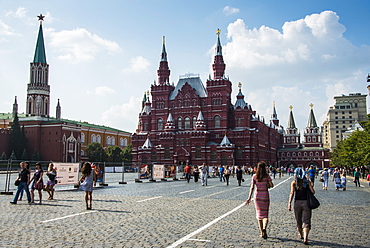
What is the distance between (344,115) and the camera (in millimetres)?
150125

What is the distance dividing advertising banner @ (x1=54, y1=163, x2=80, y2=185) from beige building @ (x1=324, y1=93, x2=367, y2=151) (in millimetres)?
140004

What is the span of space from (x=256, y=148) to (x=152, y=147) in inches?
883

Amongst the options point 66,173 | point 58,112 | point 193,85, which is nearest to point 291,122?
point 193,85

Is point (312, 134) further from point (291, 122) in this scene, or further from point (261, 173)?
point (261, 173)

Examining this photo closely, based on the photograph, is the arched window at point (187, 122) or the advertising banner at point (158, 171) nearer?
the advertising banner at point (158, 171)

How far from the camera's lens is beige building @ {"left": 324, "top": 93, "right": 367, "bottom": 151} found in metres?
149

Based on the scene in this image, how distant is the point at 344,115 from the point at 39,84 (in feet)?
373

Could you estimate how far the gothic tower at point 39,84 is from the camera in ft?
318

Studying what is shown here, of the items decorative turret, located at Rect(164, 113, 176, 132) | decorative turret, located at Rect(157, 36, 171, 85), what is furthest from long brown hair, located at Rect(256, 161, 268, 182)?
decorative turret, located at Rect(157, 36, 171, 85)

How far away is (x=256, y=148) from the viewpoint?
81.1m

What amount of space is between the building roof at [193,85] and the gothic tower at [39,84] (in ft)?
119

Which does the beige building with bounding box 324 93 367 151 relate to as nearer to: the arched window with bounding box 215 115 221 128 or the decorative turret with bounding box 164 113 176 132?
the arched window with bounding box 215 115 221 128

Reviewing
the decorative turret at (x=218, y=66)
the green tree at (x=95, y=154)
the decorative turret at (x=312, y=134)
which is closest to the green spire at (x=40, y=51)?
the green tree at (x=95, y=154)

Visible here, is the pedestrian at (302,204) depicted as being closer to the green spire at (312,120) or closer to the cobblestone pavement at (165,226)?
the cobblestone pavement at (165,226)
